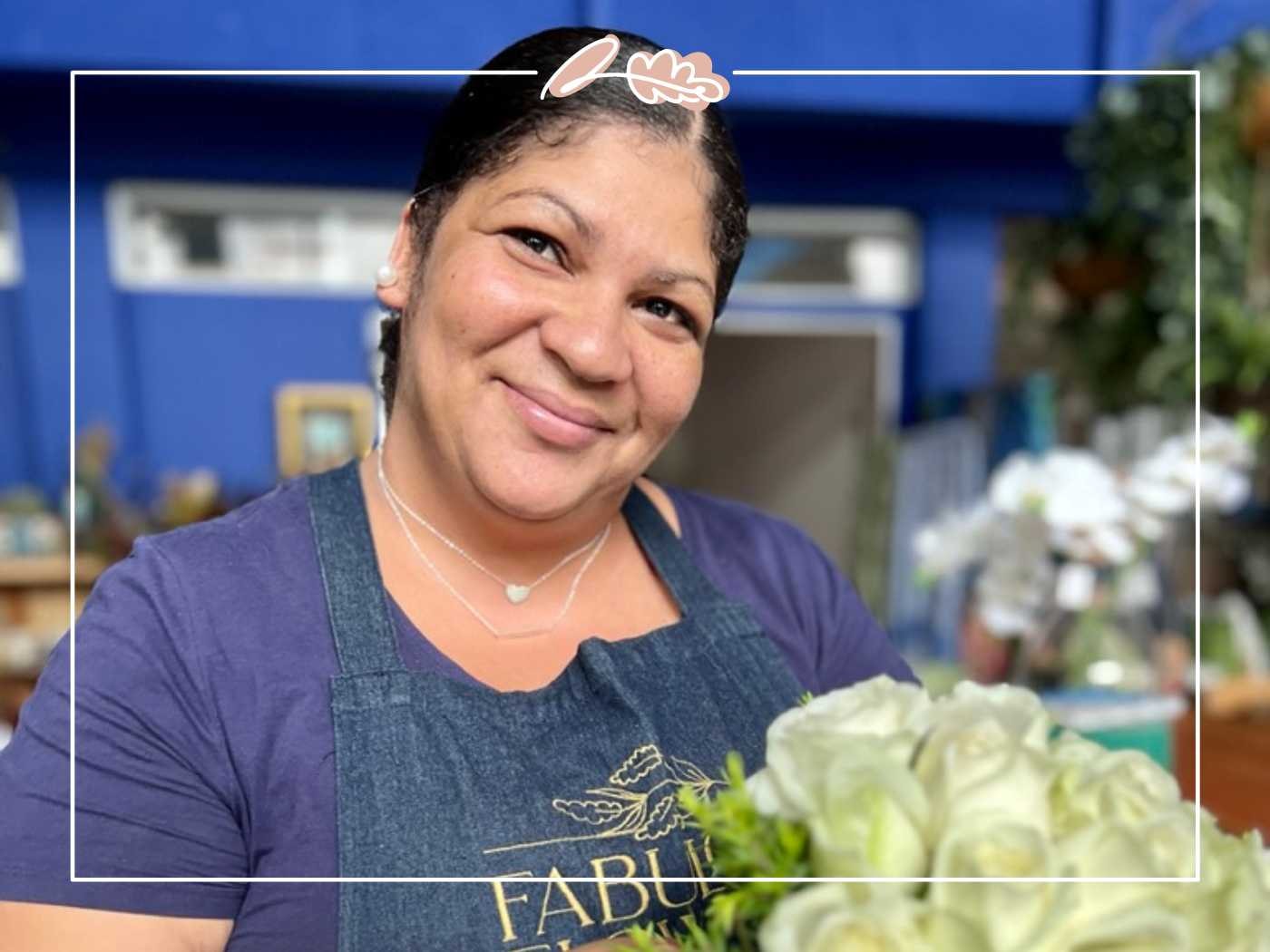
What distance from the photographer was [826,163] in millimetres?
2357

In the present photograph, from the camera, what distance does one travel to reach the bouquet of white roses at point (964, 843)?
1.28 ft

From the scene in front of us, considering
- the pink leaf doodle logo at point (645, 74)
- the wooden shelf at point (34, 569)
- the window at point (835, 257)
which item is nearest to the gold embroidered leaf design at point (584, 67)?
the pink leaf doodle logo at point (645, 74)

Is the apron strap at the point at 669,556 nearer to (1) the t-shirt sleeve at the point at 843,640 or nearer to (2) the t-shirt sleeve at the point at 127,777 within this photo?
(1) the t-shirt sleeve at the point at 843,640

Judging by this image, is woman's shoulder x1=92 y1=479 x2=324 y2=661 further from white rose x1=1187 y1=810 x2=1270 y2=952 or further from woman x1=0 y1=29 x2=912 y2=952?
white rose x1=1187 y1=810 x2=1270 y2=952

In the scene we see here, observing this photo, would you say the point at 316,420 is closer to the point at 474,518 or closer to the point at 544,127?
the point at 474,518

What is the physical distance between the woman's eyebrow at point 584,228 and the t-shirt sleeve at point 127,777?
0.34 metres

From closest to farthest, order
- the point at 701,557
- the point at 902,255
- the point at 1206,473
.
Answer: the point at 701,557 → the point at 1206,473 → the point at 902,255

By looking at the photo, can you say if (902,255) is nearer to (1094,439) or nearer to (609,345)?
(1094,439)

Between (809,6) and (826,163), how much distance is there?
1443 millimetres

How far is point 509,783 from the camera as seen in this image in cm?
66

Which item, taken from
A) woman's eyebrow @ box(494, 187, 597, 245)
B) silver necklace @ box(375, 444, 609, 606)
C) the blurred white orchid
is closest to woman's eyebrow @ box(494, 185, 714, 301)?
woman's eyebrow @ box(494, 187, 597, 245)

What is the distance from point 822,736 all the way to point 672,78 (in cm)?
41

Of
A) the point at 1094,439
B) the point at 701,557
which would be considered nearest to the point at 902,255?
the point at 1094,439

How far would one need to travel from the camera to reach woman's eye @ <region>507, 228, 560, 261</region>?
0.62 m
